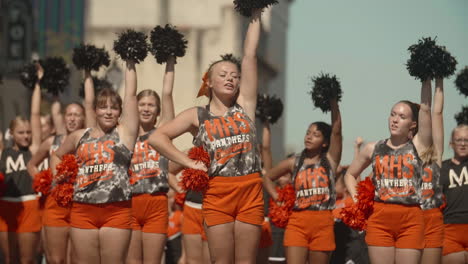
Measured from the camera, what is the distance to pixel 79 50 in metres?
11.0

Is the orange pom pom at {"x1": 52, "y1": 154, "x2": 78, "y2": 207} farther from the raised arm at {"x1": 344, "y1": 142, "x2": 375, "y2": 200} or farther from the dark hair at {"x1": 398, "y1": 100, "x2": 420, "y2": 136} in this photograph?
the dark hair at {"x1": 398, "y1": 100, "x2": 420, "y2": 136}

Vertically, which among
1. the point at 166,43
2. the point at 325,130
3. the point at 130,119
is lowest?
the point at 325,130

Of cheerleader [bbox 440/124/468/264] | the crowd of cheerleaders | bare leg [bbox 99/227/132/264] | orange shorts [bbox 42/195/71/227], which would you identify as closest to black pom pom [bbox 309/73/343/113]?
the crowd of cheerleaders

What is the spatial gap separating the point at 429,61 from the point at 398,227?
5.85 ft

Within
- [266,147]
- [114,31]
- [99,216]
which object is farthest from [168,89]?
[114,31]

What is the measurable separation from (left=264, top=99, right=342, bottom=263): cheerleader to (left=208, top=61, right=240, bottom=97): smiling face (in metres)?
2.31

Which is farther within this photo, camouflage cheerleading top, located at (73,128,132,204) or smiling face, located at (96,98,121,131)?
smiling face, located at (96,98,121,131)

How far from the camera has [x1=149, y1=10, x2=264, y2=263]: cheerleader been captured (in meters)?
7.35

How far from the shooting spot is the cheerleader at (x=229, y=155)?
289 inches

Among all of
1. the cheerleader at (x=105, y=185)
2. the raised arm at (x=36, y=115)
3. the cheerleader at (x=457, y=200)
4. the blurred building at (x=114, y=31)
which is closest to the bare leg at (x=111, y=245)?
the cheerleader at (x=105, y=185)

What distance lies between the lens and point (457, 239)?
10.4 metres

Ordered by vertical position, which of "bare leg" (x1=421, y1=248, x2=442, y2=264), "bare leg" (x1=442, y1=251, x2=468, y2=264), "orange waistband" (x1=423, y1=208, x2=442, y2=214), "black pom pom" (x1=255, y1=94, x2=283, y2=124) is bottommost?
"bare leg" (x1=442, y1=251, x2=468, y2=264)

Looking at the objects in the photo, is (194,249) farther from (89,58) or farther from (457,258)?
(457,258)

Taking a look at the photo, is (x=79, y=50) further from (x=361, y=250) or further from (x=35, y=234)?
(x=361, y=250)
